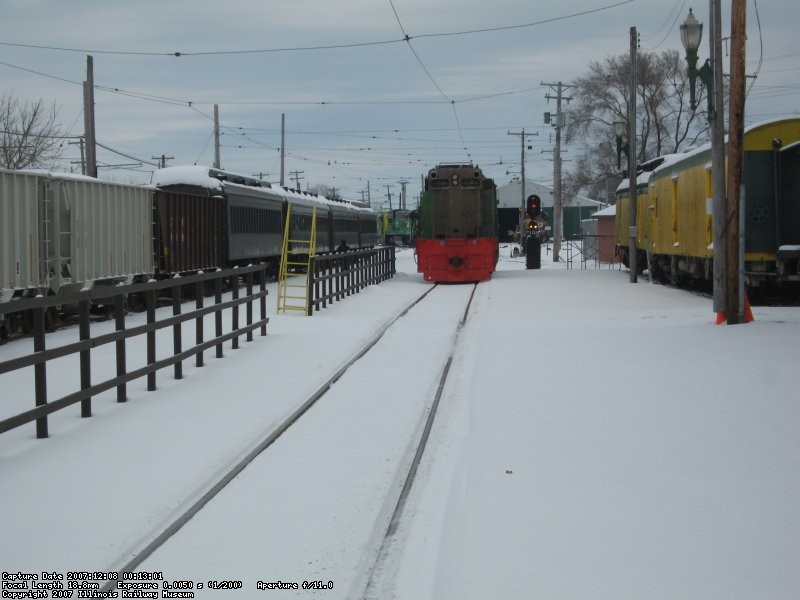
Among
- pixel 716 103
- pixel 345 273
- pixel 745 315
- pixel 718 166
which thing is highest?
pixel 716 103

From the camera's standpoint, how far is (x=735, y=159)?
1670cm

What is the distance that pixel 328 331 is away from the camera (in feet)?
57.5

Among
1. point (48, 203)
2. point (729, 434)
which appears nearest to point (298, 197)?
point (48, 203)

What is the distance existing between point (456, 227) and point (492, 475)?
26.5 metres

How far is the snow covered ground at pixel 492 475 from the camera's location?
17.2 feet

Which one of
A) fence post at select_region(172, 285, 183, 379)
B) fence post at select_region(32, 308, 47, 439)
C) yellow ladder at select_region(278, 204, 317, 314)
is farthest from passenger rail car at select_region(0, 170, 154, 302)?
fence post at select_region(32, 308, 47, 439)

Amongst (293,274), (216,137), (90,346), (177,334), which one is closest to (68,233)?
(177,334)

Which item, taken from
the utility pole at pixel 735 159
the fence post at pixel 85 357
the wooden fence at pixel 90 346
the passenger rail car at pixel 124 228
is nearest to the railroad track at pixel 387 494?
the wooden fence at pixel 90 346

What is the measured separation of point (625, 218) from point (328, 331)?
2252cm

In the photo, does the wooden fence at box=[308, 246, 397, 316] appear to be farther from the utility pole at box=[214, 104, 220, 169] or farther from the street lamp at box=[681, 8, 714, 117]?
the utility pole at box=[214, 104, 220, 169]

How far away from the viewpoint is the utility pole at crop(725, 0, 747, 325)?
16.2 metres

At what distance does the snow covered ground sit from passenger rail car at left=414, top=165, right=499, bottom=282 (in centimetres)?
1873

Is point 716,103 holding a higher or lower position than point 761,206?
higher

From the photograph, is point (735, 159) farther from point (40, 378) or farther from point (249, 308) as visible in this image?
point (40, 378)
